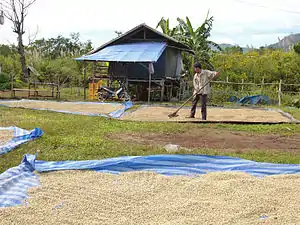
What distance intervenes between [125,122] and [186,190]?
12.8 feet

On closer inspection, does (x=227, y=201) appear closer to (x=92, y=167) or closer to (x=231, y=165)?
(x=231, y=165)

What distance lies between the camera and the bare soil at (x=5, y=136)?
4715mm

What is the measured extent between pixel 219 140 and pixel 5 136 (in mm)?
2950

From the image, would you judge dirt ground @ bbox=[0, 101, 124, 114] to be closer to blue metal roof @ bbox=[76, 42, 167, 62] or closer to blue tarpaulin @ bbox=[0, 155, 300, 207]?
blue metal roof @ bbox=[76, 42, 167, 62]

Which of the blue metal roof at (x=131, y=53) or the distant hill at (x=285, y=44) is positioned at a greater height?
the distant hill at (x=285, y=44)

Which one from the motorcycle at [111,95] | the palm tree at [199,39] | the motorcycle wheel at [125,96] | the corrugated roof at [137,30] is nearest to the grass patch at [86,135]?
the motorcycle at [111,95]

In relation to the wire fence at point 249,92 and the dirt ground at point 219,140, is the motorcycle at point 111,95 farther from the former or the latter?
the dirt ground at point 219,140

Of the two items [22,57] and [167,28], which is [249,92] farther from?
[22,57]

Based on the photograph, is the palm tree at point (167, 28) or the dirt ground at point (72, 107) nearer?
the dirt ground at point (72, 107)

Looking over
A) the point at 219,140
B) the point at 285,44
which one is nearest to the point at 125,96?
the point at 219,140

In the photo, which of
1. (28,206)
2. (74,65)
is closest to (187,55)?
(74,65)

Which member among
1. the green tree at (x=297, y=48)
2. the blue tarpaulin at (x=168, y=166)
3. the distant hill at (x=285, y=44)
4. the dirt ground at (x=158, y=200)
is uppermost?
the distant hill at (x=285, y=44)

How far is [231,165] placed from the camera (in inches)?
146

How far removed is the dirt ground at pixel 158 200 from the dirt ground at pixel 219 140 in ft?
5.17
